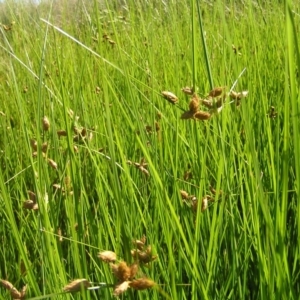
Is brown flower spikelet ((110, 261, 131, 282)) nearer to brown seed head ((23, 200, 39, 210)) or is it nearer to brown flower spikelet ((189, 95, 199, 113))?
brown flower spikelet ((189, 95, 199, 113))

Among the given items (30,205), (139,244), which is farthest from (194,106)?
(30,205)

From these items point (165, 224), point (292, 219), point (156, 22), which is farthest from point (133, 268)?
point (156, 22)

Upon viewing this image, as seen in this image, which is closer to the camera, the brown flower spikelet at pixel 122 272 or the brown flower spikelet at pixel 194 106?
the brown flower spikelet at pixel 122 272

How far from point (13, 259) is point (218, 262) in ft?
1.70

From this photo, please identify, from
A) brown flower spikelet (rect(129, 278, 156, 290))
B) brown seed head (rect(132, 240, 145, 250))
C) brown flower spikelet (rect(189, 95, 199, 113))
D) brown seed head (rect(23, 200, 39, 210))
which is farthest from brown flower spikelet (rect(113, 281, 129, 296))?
brown seed head (rect(23, 200, 39, 210))

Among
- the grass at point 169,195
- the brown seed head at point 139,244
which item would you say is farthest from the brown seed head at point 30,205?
the brown seed head at point 139,244

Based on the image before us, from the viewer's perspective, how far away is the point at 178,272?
93 centimetres

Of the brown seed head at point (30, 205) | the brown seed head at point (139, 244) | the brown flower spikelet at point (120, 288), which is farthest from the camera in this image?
the brown seed head at point (30, 205)

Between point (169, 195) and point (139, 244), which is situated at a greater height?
point (139, 244)

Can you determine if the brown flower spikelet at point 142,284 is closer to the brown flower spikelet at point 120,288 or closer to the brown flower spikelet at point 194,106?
the brown flower spikelet at point 120,288

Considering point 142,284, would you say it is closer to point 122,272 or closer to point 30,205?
point 122,272

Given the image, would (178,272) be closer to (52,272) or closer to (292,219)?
(52,272)

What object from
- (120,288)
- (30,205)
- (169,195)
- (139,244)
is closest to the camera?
(120,288)

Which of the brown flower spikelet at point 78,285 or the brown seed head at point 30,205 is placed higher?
the brown flower spikelet at point 78,285
